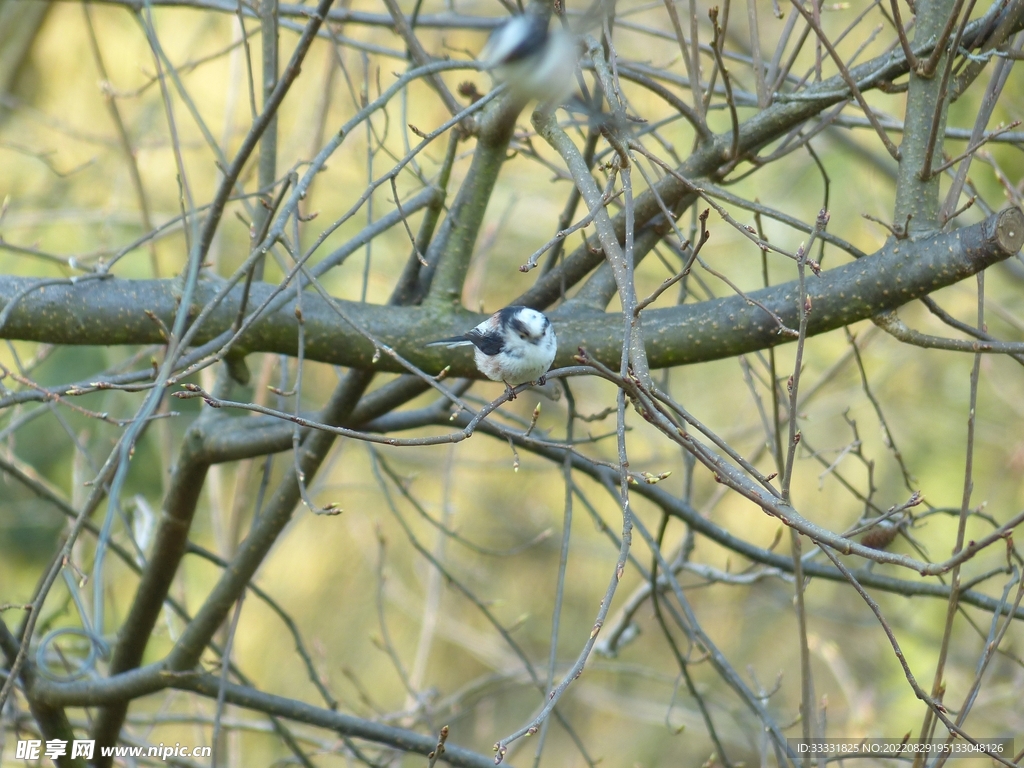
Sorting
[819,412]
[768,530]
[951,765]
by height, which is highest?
[819,412]

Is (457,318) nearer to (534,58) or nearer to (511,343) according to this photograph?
(511,343)

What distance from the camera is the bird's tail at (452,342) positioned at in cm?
223

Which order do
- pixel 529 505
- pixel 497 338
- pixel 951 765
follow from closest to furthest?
pixel 497 338, pixel 951 765, pixel 529 505

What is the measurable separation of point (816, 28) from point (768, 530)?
513 cm

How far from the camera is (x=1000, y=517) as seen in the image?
5871 millimetres

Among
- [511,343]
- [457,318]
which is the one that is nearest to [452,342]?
[457,318]

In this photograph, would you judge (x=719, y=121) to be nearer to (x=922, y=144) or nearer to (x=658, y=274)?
(x=658, y=274)

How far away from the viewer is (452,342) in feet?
7.44

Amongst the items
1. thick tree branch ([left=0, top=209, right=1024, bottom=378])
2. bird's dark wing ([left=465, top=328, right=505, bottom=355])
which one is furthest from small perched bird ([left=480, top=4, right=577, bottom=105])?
bird's dark wing ([left=465, top=328, right=505, bottom=355])

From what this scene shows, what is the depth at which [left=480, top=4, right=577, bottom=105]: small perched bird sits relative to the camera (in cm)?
162

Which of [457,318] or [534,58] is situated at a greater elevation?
[534,58]

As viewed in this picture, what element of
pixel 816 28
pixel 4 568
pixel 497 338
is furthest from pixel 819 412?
pixel 4 568

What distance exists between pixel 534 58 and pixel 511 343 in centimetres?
95

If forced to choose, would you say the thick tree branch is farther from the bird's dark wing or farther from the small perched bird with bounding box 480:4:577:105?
the small perched bird with bounding box 480:4:577:105
